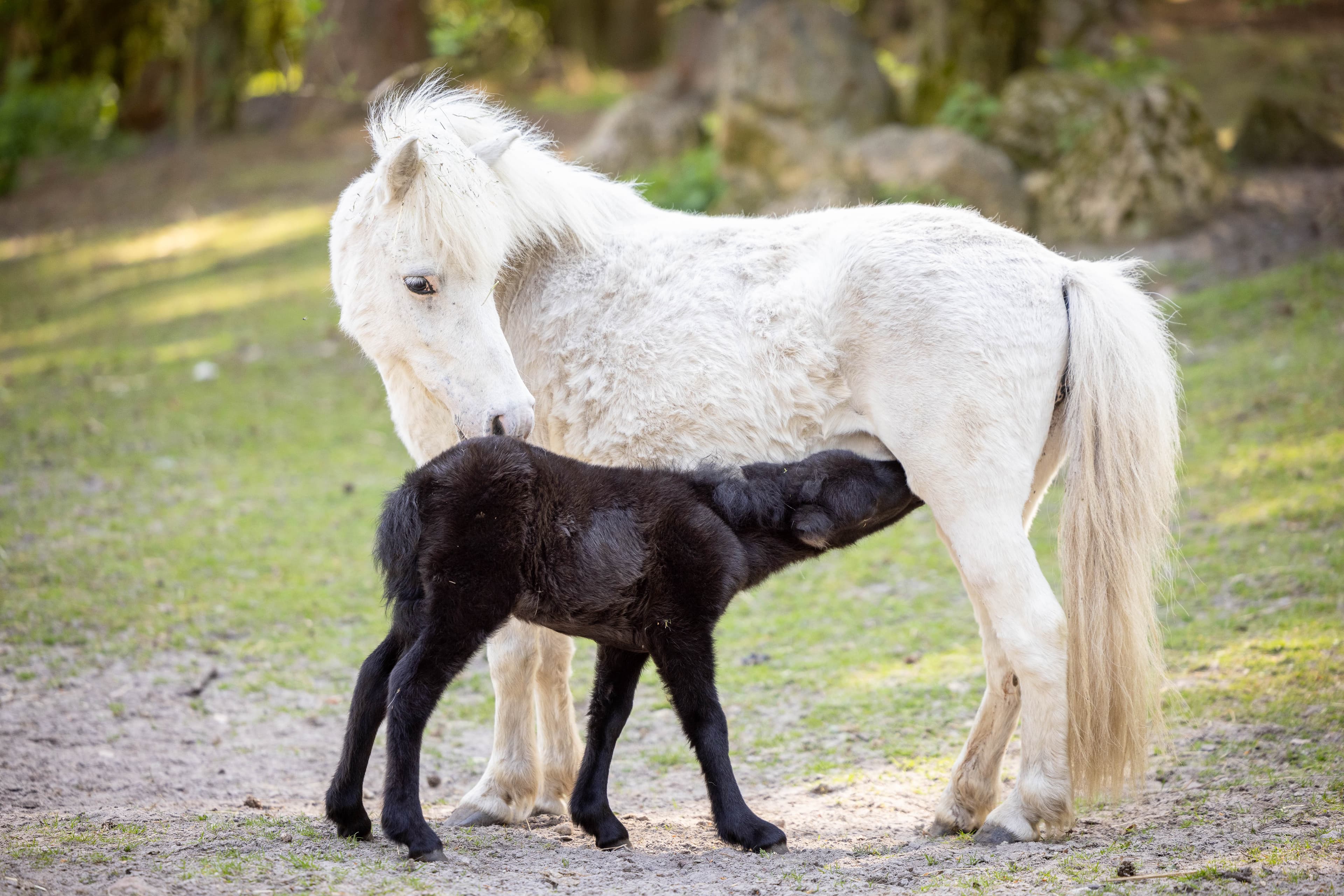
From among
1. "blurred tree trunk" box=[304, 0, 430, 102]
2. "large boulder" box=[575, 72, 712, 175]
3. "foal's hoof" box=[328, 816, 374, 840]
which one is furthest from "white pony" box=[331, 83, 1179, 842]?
"blurred tree trunk" box=[304, 0, 430, 102]

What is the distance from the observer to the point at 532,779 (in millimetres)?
4129

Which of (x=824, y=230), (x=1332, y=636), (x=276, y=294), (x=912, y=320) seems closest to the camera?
(x=912, y=320)

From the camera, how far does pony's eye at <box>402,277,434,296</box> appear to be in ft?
12.5

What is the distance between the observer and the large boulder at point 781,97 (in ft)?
40.5

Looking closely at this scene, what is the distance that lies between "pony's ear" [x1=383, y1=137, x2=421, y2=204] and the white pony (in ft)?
0.04

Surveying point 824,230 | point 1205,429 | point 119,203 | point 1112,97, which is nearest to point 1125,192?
point 1112,97

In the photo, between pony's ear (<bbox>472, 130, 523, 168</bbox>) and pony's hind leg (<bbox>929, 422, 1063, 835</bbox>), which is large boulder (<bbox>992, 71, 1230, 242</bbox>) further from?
pony's ear (<bbox>472, 130, 523, 168</bbox>)

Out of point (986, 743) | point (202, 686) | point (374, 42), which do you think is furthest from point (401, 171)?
point (374, 42)

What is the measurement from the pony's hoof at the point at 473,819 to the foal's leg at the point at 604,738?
36 cm

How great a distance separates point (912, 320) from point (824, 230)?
531 millimetres

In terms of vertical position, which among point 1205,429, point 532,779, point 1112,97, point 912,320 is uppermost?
point 1112,97

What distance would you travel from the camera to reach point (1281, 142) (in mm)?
12727

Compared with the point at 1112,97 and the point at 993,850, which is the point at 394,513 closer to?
the point at 993,850

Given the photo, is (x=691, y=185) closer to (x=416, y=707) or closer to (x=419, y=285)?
(x=419, y=285)
